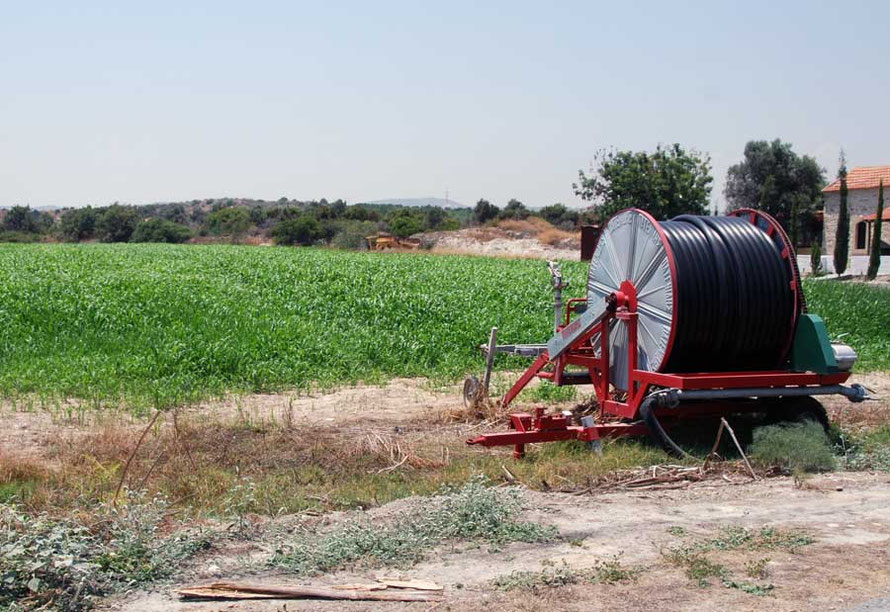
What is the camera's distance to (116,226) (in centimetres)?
7869

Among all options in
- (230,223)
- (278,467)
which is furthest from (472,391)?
(230,223)

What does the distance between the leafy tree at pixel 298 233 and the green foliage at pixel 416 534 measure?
62535 millimetres

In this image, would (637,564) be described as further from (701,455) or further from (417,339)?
(417,339)

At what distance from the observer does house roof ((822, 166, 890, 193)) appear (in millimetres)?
56875

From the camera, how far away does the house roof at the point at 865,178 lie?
56875mm

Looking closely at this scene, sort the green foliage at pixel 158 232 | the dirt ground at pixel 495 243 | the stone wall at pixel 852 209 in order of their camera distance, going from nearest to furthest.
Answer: the stone wall at pixel 852 209
the dirt ground at pixel 495 243
the green foliage at pixel 158 232

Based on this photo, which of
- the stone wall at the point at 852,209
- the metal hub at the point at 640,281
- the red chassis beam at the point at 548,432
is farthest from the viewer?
the stone wall at the point at 852,209

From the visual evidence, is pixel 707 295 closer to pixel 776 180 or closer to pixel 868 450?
pixel 868 450

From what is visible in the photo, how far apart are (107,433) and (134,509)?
3836 mm

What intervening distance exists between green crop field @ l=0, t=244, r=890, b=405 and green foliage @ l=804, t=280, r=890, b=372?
0.18 ft

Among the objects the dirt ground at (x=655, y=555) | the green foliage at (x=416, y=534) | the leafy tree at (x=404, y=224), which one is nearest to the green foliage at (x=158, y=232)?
the leafy tree at (x=404, y=224)

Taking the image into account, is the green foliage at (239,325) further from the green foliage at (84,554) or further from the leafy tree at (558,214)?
the leafy tree at (558,214)

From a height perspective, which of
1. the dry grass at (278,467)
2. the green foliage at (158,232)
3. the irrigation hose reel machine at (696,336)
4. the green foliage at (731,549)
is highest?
the green foliage at (158,232)

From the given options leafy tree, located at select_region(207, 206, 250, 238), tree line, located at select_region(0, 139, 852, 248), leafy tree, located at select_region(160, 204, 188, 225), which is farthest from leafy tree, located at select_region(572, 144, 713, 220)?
leafy tree, located at select_region(160, 204, 188, 225)
